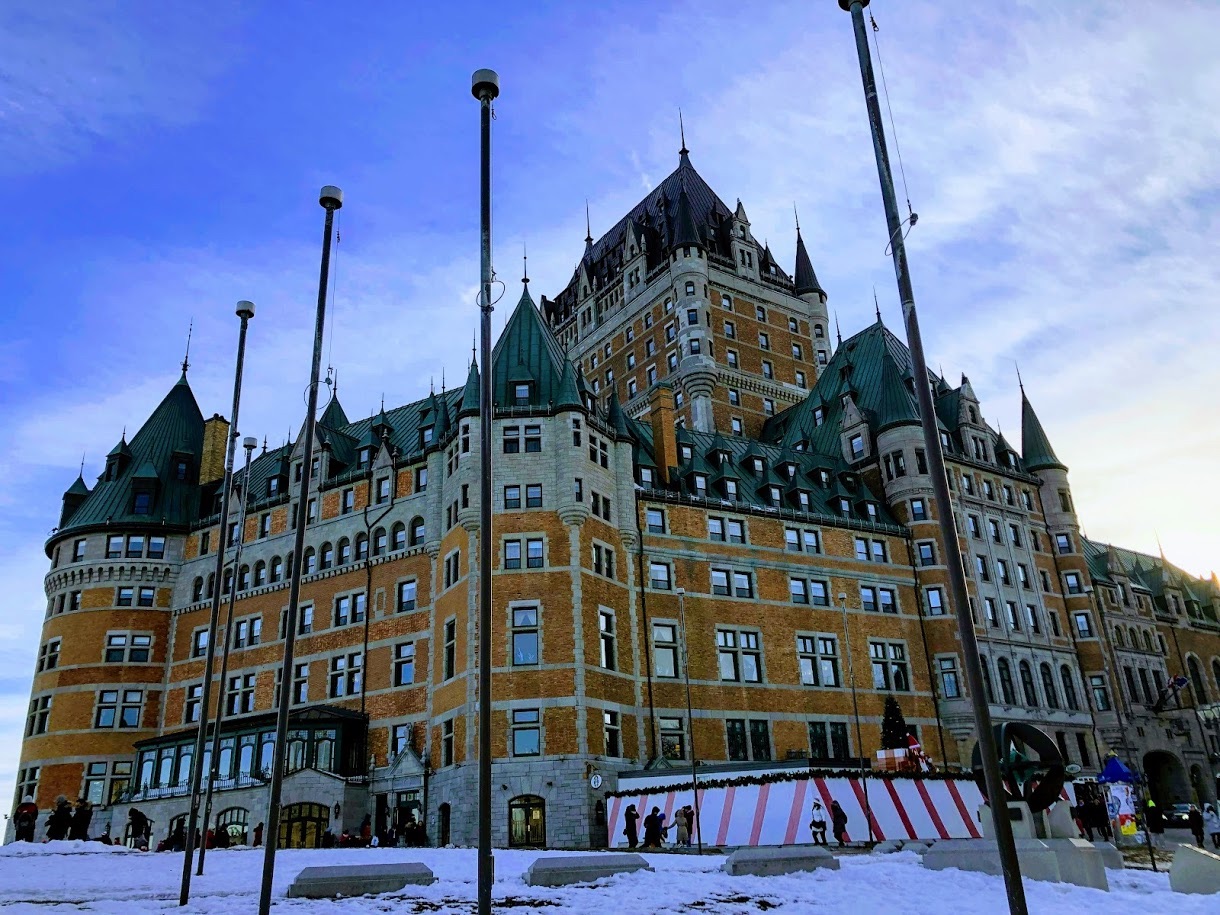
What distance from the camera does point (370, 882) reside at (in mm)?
17688

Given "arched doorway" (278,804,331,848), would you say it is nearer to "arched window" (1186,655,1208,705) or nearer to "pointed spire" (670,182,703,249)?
"pointed spire" (670,182,703,249)

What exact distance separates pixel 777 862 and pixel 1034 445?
57.4m

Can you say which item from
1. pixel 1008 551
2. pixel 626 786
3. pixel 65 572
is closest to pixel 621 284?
pixel 1008 551

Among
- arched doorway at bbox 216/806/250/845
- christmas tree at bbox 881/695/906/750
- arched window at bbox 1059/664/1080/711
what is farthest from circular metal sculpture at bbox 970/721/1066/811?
arched window at bbox 1059/664/1080/711

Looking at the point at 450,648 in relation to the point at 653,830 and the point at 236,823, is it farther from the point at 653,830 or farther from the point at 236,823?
the point at 653,830

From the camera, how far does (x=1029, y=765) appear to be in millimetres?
22391

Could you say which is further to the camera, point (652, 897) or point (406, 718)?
point (406, 718)

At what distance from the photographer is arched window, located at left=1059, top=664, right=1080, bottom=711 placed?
2432 inches

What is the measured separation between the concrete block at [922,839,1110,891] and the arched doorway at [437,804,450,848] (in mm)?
26941

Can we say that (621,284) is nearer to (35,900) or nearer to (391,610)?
(391,610)

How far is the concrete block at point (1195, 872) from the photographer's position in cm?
1988

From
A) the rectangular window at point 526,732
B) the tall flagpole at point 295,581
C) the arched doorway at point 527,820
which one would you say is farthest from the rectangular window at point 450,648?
the tall flagpole at point 295,581

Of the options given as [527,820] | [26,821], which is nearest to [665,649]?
[527,820]

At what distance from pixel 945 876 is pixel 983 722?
27.3 feet
